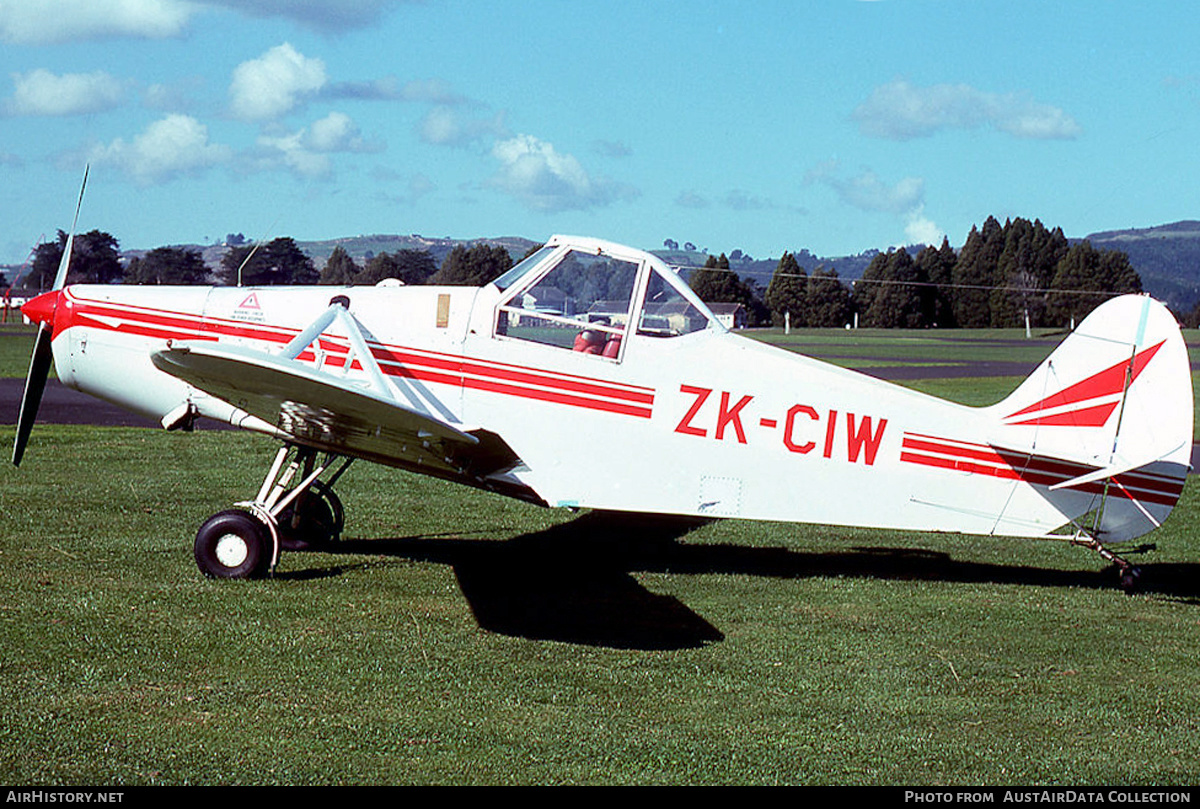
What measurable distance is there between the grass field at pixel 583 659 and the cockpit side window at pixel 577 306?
72.3 inches

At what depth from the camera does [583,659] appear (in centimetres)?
652

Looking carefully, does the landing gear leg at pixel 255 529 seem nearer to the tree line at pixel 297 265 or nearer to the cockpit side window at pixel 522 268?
the cockpit side window at pixel 522 268

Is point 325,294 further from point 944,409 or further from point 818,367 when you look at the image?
point 944,409

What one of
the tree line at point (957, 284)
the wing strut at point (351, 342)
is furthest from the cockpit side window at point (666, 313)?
the tree line at point (957, 284)

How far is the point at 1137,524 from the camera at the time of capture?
8.37 metres

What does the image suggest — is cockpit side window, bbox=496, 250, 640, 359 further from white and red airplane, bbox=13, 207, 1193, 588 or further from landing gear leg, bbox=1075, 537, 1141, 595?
landing gear leg, bbox=1075, 537, 1141, 595

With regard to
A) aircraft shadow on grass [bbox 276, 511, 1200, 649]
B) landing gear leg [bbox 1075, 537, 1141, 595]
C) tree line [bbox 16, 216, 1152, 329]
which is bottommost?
aircraft shadow on grass [bbox 276, 511, 1200, 649]

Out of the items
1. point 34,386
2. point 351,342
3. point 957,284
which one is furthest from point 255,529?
point 957,284

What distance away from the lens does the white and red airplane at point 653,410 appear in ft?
26.5

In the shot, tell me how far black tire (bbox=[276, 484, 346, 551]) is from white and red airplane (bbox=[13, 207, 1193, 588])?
40.0 inches

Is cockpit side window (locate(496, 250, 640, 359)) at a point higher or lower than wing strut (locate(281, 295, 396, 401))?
higher

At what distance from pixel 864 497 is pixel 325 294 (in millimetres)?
4145

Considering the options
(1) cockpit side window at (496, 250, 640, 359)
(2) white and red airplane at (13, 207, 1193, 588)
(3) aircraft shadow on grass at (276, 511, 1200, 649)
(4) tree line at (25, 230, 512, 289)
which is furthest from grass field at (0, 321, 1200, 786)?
(4) tree line at (25, 230, 512, 289)

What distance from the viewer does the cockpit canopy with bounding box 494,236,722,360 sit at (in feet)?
26.4
